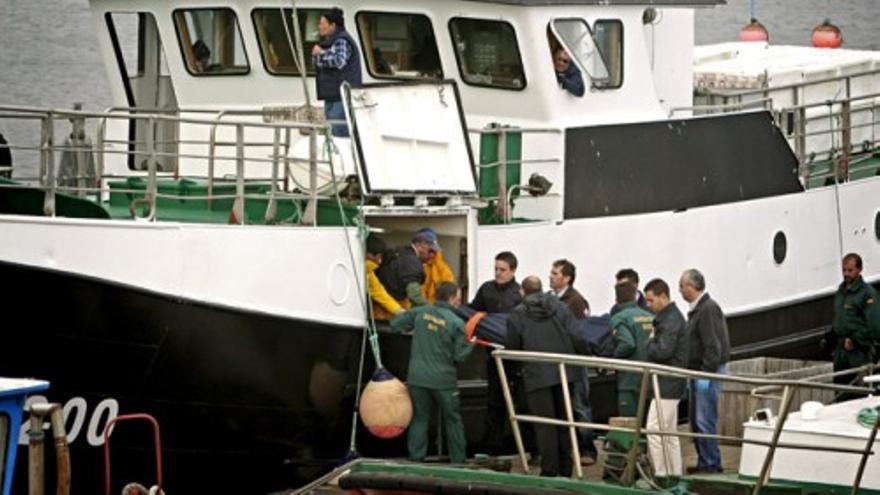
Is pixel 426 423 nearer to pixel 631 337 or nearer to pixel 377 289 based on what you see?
pixel 377 289

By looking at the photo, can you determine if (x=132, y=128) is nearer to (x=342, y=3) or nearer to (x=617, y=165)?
(x=342, y=3)

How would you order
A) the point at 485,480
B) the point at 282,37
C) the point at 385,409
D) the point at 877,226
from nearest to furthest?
the point at 485,480
the point at 385,409
the point at 282,37
the point at 877,226

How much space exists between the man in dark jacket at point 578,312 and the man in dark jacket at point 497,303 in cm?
28

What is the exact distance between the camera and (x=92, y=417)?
15688mm

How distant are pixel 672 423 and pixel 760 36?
10.5 metres

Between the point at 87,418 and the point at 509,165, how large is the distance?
3.77 metres

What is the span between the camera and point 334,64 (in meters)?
17.5

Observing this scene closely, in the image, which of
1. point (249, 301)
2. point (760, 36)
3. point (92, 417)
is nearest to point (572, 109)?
point (249, 301)

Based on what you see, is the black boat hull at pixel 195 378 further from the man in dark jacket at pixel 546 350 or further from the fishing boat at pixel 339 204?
the man in dark jacket at pixel 546 350

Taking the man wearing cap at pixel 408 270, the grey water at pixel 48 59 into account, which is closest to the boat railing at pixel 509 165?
the man wearing cap at pixel 408 270

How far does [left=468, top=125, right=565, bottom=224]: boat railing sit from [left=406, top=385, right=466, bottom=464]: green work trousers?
5.56 ft

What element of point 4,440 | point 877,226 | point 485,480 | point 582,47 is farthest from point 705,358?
point 877,226

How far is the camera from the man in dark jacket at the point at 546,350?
15.8m

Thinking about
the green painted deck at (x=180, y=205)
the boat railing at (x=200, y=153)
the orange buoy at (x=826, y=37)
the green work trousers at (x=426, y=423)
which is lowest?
the green work trousers at (x=426, y=423)
